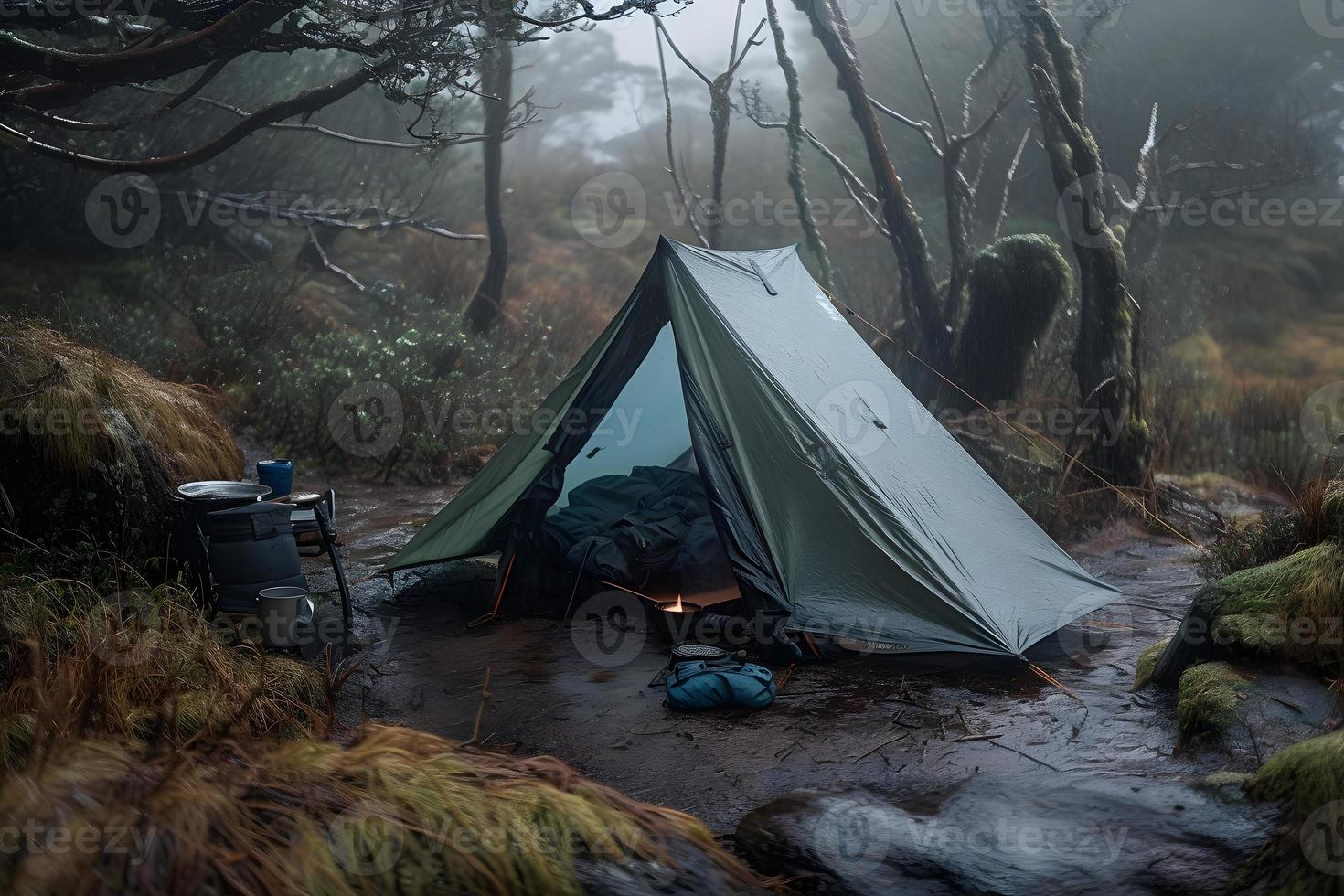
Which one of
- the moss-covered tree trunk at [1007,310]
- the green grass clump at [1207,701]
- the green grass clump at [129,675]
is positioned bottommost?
the green grass clump at [1207,701]

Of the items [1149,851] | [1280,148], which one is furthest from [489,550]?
[1280,148]

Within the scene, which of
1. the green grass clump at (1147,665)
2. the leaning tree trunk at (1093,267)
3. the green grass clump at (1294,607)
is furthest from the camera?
the leaning tree trunk at (1093,267)

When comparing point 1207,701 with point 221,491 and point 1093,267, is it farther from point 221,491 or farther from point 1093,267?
point 1093,267

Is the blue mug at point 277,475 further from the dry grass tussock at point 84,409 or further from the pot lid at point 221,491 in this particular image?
the pot lid at point 221,491

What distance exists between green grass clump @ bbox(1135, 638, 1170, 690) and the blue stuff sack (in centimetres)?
168

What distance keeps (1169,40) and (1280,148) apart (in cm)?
327

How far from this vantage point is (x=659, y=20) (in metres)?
12.3

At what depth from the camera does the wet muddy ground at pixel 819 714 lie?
11.9 feet

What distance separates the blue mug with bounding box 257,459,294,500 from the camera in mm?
5855

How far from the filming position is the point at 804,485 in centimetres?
509

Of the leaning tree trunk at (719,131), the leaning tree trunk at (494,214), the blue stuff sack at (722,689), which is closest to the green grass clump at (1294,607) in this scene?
the blue stuff sack at (722,689)

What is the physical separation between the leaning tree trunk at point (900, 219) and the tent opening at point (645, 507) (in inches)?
140

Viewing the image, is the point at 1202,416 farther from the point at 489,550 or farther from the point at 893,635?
the point at 489,550

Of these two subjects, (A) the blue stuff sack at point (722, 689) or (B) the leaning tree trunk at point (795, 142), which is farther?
(B) the leaning tree trunk at point (795, 142)
